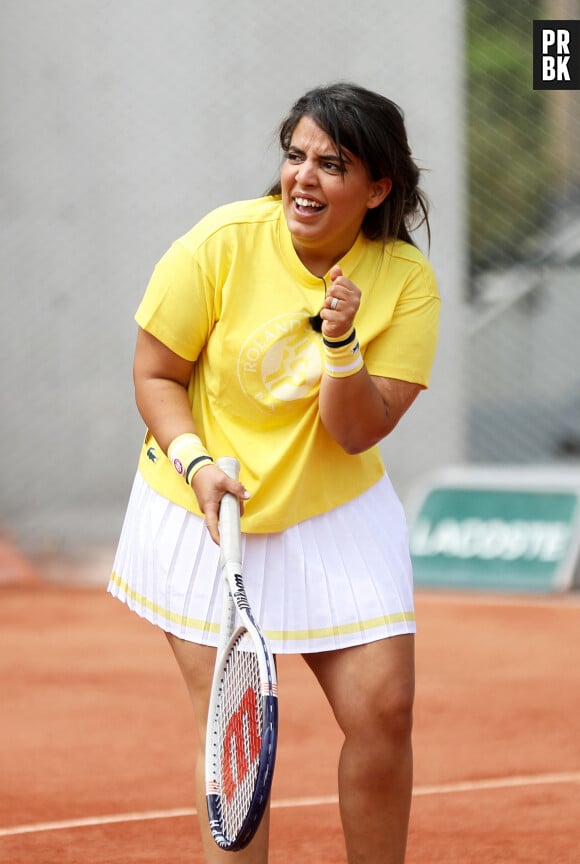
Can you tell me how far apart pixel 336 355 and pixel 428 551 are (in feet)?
18.0

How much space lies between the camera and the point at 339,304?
269 centimetres

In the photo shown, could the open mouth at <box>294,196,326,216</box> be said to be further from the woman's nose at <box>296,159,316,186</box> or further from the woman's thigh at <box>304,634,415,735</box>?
the woman's thigh at <box>304,634,415,735</box>

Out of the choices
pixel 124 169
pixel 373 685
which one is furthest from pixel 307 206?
pixel 124 169

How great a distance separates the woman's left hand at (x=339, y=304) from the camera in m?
2.69

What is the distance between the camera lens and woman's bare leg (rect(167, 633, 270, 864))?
290cm

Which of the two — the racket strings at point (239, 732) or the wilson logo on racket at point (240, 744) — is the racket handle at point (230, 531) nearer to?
the racket strings at point (239, 732)

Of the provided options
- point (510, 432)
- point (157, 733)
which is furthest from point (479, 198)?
point (157, 733)

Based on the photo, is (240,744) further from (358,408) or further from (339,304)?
(339,304)

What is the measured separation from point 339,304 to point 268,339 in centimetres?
21

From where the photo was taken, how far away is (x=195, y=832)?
404cm

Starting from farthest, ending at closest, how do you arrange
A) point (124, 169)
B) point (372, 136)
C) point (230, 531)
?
point (124, 169)
point (372, 136)
point (230, 531)

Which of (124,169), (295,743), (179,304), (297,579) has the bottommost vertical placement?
(295,743)

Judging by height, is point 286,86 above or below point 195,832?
above

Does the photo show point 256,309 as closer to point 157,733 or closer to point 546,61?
point 157,733
